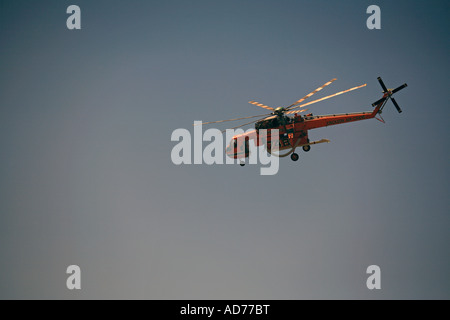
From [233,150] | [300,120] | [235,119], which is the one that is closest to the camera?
[235,119]

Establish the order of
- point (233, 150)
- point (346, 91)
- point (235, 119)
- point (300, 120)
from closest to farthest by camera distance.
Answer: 1. point (346, 91)
2. point (235, 119)
3. point (300, 120)
4. point (233, 150)

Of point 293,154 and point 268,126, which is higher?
point 268,126

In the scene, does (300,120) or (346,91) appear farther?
(300,120)

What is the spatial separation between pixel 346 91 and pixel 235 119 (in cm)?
1261
